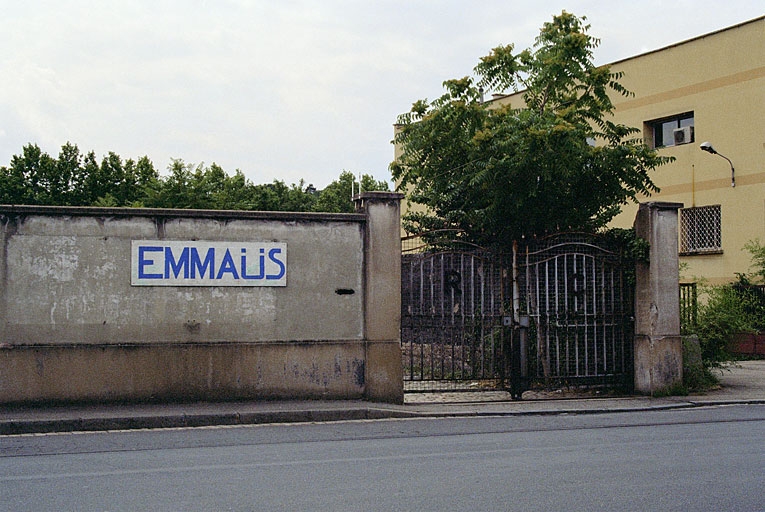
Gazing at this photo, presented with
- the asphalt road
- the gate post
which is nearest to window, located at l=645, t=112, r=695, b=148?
the gate post

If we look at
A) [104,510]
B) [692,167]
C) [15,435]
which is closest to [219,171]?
[692,167]

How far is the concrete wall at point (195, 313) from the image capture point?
38.7 ft

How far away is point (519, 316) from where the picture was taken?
44.7ft

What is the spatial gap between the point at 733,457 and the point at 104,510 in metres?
5.91

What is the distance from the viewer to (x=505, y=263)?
14.0 metres

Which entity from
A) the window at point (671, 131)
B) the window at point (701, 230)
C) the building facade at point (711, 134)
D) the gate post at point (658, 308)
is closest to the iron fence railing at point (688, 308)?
the gate post at point (658, 308)

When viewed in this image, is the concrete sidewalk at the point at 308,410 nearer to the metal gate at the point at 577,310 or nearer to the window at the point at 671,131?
the metal gate at the point at 577,310

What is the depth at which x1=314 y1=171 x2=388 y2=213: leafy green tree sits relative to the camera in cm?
6089

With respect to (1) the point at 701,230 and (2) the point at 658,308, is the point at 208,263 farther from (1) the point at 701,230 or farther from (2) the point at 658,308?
(1) the point at 701,230

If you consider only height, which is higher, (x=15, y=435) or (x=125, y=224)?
(x=125, y=224)

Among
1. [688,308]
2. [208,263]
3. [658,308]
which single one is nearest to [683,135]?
[688,308]

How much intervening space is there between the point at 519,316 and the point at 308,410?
154 inches

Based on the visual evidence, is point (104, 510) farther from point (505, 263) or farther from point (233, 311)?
point (505, 263)

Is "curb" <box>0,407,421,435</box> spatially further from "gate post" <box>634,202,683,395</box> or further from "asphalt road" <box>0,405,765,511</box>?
"gate post" <box>634,202,683,395</box>
